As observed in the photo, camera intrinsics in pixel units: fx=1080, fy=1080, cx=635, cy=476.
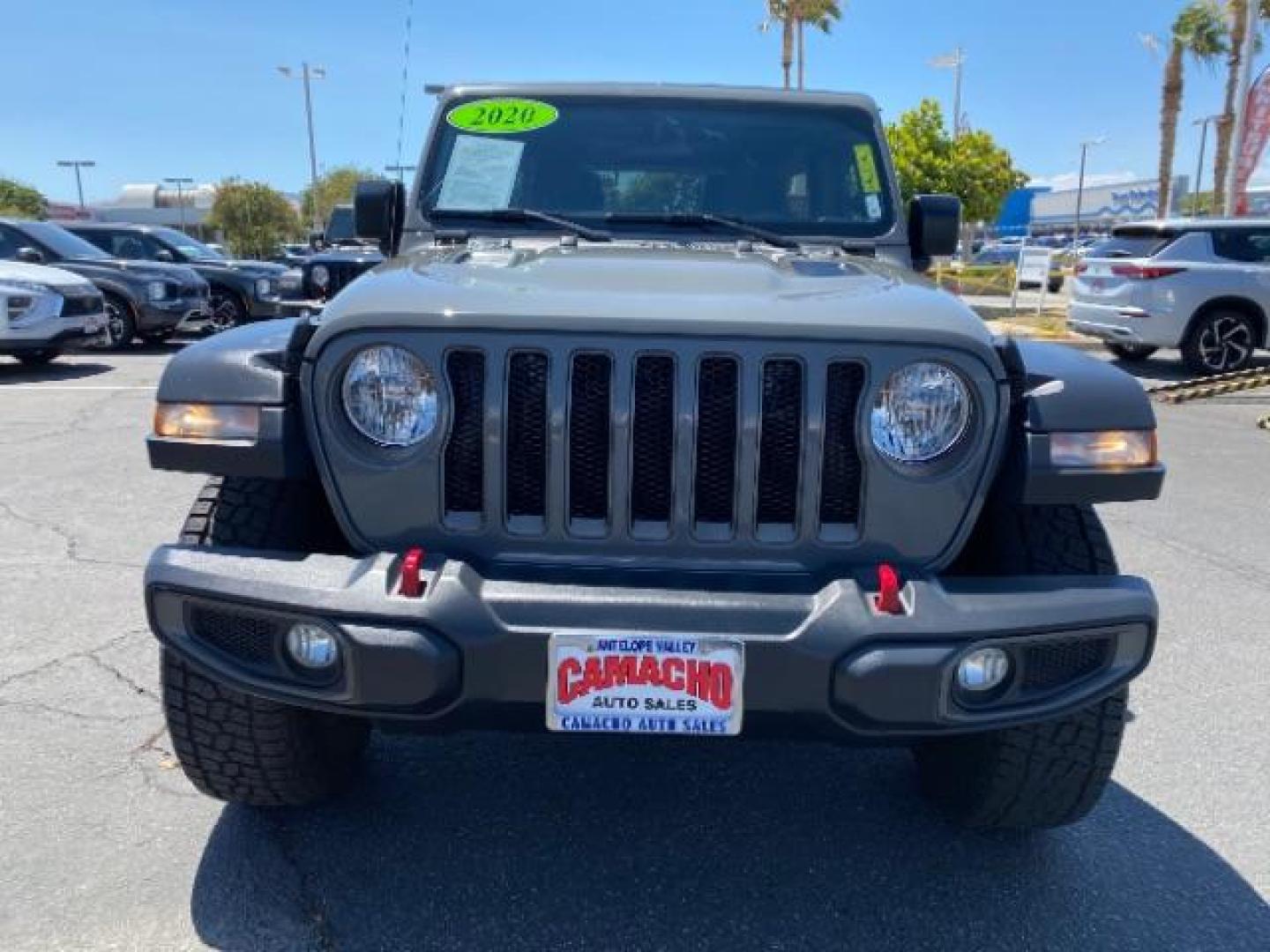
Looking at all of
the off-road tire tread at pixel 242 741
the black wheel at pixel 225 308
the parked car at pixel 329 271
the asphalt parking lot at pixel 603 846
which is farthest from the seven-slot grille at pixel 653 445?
the black wheel at pixel 225 308

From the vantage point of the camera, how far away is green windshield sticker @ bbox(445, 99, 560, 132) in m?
3.56

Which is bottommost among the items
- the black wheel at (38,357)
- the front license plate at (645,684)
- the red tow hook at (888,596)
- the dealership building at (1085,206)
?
the black wheel at (38,357)

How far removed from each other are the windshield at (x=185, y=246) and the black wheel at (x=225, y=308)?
82 centimetres

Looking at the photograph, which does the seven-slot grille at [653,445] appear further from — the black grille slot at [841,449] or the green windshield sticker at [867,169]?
the green windshield sticker at [867,169]

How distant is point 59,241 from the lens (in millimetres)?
12836

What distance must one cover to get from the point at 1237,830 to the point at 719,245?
209 centimetres

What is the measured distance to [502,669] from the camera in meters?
1.97

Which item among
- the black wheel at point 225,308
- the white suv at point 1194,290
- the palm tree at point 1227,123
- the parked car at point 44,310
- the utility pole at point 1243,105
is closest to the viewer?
the parked car at point 44,310

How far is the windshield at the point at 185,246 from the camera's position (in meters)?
14.9

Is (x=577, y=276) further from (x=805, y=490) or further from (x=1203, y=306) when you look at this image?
(x=1203, y=306)

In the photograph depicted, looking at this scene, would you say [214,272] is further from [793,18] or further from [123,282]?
[793,18]

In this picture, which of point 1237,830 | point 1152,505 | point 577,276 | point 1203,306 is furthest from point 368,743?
point 1203,306

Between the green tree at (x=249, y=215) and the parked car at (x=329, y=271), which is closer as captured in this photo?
the parked car at (x=329, y=271)

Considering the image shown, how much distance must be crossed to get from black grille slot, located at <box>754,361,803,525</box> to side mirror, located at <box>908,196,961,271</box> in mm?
1624
